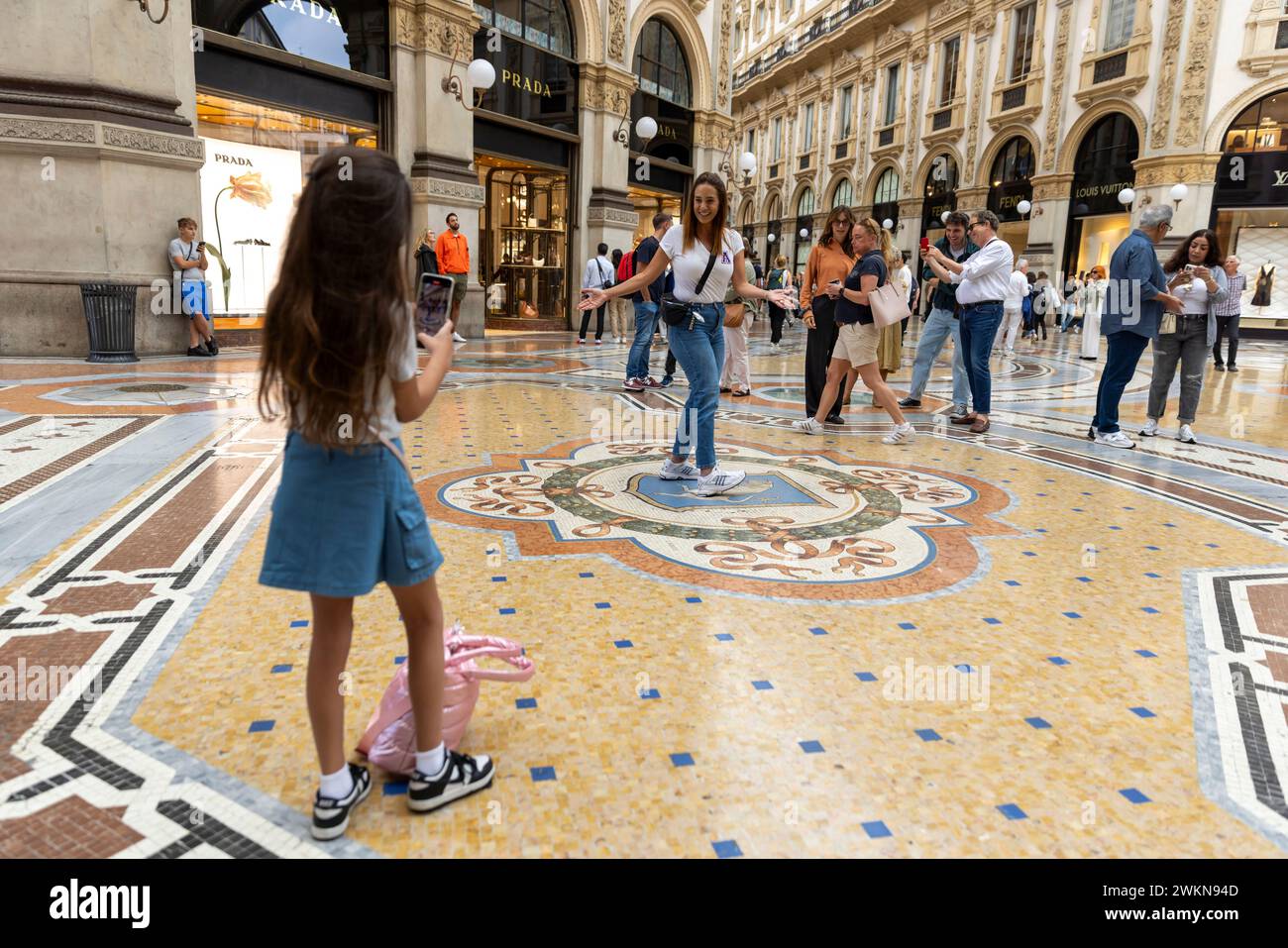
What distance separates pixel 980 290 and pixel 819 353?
4.07 feet

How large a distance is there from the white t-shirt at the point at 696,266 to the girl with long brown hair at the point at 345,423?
2636mm

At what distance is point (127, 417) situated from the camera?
18.3 ft

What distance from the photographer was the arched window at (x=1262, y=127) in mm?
18906

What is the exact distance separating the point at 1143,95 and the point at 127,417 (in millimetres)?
23213

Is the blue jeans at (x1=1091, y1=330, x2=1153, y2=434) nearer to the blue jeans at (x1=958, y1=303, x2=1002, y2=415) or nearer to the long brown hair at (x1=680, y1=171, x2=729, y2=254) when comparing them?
the blue jeans at (x1=958, y1=303, x2=1002, y2=415)

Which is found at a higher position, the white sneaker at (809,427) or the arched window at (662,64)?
the arched window at (662,64)

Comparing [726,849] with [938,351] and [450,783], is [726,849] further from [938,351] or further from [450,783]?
[938,351]

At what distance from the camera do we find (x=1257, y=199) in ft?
64.1

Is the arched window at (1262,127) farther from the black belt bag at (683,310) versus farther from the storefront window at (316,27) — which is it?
the black belt bag at (683,310)

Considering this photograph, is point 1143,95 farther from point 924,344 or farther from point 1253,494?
point 1253,494

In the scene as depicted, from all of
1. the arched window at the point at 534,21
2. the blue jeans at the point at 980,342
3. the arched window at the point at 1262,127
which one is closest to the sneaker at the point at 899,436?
the blue jeans at the point at 980,342

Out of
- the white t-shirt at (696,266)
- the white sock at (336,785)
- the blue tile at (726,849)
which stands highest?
the white t-shirt at (696,266)

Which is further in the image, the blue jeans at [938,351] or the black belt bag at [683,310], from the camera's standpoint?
the blue jeans at [938,351]

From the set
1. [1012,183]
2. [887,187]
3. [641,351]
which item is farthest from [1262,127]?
[641,351]
